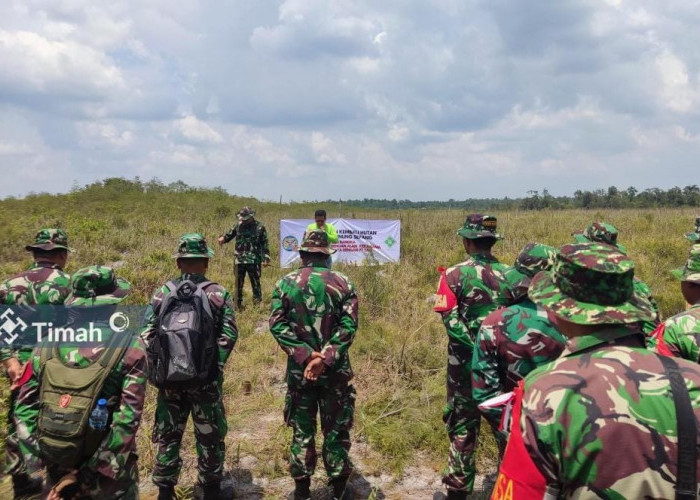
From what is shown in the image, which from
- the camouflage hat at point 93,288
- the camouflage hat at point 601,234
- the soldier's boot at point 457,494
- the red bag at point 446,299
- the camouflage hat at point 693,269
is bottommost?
the soldier's boot at point 457,494

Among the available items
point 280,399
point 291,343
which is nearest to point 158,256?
point 280,399

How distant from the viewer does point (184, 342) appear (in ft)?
9.38

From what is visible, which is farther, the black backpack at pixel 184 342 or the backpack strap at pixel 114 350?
the black backpack at pixel 184 342

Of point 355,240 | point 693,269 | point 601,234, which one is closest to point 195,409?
point 693,269

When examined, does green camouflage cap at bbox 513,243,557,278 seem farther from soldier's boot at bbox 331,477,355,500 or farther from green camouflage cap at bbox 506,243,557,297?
soldier's boot at bbox 331,477,355,500

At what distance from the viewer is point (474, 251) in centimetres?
336

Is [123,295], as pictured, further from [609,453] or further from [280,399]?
[280,399]

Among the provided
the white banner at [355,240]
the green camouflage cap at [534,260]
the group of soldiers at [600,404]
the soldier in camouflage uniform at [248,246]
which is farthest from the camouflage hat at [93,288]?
the white banner at [355,240]

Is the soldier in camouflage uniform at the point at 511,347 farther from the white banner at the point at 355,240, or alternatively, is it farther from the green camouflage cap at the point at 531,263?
the white banner at the point at 355,240

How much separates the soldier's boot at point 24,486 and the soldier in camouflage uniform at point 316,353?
1.74 m

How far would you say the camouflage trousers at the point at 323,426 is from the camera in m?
3.16

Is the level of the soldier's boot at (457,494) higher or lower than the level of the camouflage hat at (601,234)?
lower

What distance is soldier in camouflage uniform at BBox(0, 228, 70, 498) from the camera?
314 centimetres

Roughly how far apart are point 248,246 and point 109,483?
18.4 feet
